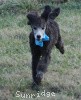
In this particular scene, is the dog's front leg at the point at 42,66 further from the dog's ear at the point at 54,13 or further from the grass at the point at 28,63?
the dog's ear at the point at 54,13

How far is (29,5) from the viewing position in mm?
14328

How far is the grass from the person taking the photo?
723 centimetres

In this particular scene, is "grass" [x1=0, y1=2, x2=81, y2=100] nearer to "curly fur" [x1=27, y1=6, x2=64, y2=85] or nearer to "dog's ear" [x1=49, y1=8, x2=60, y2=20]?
"curly fur" [x1=27, y1=6, x2=64, y2=85]

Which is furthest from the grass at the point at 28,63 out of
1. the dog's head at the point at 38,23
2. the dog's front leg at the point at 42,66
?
the dog's head at the point at 38,23

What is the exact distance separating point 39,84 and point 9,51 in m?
2.52

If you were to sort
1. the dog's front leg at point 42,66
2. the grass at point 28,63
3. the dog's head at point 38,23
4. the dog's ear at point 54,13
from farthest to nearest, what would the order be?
the dog's ear at point 54,13
the grass at point 28,63
the dog's front leg at point 42,66
the dog's head at point 38,23

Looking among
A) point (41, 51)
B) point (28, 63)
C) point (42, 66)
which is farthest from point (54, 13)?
point (42, 66)

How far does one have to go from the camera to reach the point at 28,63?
888 centimetres

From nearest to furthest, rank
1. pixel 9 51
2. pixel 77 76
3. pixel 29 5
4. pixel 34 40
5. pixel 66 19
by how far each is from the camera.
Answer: pixel 34 40, pixel 77 76, pixel 9 51, pixel 66 19, pixel 29 5

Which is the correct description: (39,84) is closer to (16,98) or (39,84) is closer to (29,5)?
(16,98)

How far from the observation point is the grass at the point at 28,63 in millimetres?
7227

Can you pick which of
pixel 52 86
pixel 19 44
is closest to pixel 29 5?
pixel 19 44

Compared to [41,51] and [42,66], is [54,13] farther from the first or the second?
[42,66]

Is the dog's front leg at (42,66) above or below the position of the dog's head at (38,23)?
below
